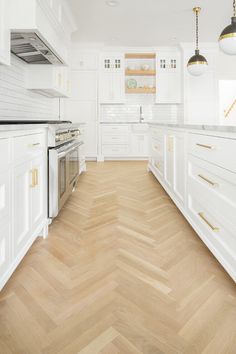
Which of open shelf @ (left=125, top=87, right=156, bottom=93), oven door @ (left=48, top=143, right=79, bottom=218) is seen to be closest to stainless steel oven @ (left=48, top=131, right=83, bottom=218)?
oven door @ (left=48, top=143, right=79, bottom=218)

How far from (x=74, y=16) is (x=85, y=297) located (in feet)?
16.6

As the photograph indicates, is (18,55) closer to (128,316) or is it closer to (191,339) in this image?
(128,316)

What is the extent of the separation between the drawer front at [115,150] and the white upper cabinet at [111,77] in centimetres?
112

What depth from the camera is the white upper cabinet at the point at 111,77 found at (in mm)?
7191

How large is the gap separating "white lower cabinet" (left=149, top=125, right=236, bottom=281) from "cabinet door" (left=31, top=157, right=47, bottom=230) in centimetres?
115

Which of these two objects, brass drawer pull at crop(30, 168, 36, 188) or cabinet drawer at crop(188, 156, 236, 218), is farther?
brass drawer pull at crop(30, 168, 36, 188)

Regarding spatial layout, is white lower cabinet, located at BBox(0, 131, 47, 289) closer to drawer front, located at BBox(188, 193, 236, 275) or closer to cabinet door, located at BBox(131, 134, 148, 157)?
drawer front, located at BBox(188, 193, 236, 275)

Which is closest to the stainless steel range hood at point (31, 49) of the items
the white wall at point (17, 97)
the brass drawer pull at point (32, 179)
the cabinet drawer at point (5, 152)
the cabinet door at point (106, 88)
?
the white wall at point (17, 97)

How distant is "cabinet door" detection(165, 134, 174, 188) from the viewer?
328 centimetres

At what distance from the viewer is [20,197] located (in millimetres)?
1735

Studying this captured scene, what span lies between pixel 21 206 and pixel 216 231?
1.17 m

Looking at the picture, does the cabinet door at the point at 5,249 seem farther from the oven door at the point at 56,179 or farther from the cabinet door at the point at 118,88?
the cabinet door at the point at 118,88

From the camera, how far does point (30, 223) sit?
1942 millimetres

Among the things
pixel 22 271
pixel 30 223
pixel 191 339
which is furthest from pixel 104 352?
pixel 30 223
